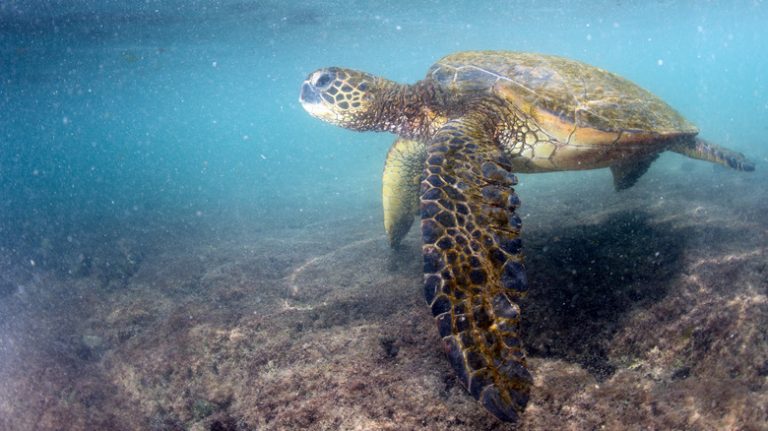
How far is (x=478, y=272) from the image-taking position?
81.7 inches

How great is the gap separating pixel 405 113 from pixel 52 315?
6708 millimetres

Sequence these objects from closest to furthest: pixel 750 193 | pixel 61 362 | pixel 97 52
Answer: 1. pixel 61 362
2. pixel 750 193
3. pixel 97 52

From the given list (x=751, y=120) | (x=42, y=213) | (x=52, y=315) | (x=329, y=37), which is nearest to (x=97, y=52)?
(x=42, y=213)

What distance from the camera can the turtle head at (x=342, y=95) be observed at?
14.7ft

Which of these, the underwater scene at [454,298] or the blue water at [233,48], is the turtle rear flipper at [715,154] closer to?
the underwater scene at [454,298]

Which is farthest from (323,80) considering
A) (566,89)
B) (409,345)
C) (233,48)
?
(233,48)

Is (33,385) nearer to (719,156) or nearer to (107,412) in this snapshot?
(107,412)

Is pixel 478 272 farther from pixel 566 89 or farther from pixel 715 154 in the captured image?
pixel 715 154

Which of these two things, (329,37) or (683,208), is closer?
(683,208)

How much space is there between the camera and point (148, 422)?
116 inches

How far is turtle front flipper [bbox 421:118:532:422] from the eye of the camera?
1820mm

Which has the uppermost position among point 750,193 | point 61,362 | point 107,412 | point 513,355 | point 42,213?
point 513,355

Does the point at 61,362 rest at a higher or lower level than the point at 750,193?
lower

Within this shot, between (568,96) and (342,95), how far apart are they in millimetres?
2509
